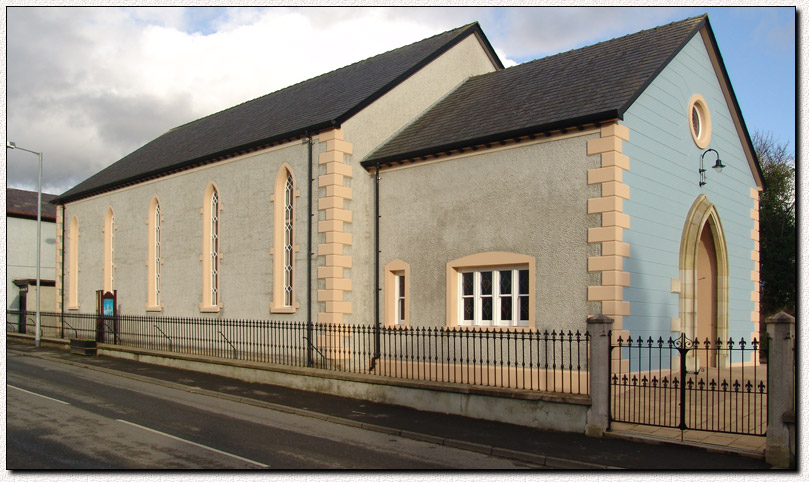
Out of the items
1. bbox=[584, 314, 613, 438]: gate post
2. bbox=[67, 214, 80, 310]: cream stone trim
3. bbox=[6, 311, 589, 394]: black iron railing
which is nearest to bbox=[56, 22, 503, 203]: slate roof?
bbox=[67, 214, 80, 310]: cream stone trim

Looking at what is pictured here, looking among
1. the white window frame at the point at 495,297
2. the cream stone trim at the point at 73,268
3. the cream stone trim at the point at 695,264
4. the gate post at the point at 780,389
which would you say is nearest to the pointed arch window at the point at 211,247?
the white window frame at the point at 495,297

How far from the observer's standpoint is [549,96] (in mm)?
16031

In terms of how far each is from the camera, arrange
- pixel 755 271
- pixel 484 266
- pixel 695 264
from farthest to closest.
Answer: pixel 755 271 → pixel 695 264 → pixel 484 266

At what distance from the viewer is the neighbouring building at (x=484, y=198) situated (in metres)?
14.0

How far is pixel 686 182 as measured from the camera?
16.1 meters

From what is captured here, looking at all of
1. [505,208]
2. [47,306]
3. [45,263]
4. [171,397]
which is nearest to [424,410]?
[505,208]

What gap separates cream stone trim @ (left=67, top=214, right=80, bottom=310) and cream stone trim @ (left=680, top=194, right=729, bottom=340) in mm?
24358

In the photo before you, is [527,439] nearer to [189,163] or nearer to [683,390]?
[683,390]

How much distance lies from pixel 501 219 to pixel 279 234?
6.75m

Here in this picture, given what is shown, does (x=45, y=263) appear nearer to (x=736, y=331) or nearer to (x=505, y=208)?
(x=505, y=208)

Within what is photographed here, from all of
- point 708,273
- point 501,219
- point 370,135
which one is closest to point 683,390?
point 501,219

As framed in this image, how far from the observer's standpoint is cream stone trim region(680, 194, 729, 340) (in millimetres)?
15641

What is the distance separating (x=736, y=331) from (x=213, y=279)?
15.0 m

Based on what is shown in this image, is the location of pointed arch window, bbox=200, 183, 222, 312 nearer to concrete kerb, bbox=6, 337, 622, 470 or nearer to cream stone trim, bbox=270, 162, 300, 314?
cream stone trim, bbox=270, 162, 300, 314
